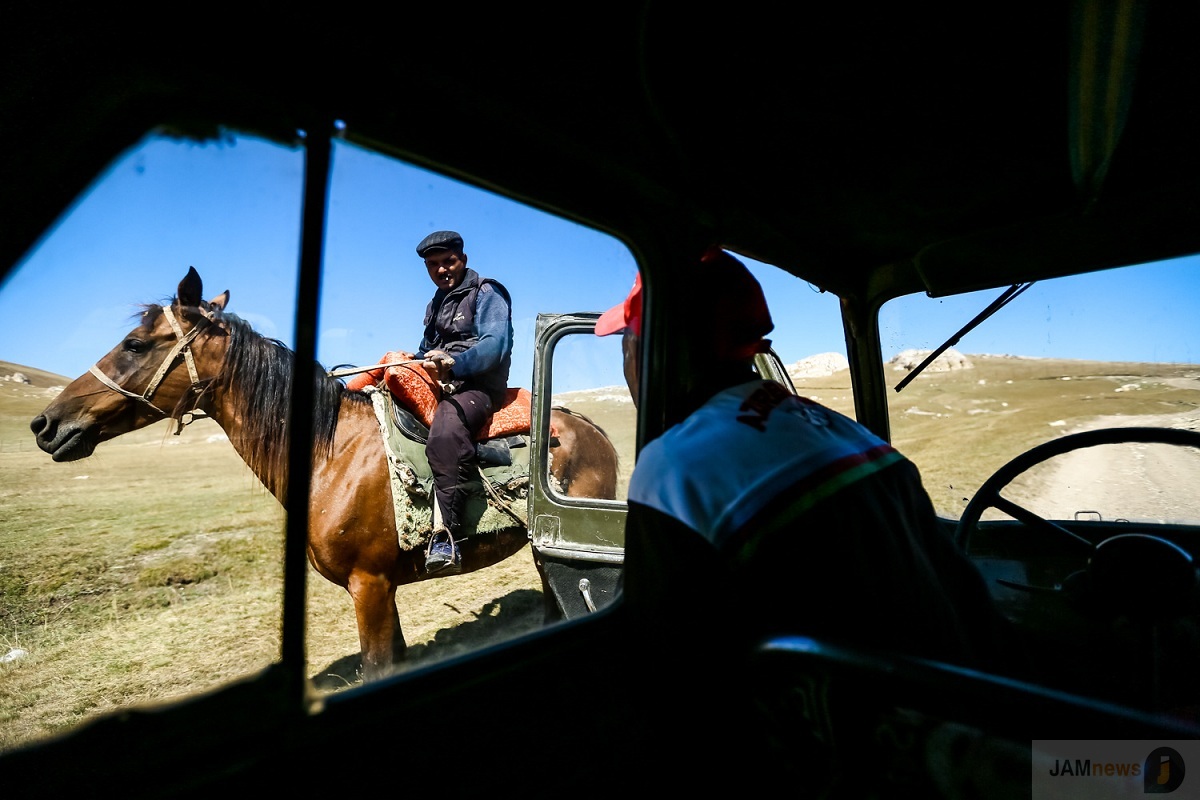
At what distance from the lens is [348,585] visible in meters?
3.65

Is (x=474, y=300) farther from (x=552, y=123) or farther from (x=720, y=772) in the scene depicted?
(x=720, y=772)

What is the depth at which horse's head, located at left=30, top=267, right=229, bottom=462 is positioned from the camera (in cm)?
321

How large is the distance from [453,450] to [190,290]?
5.37 ft

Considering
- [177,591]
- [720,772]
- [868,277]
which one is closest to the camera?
[720,772]

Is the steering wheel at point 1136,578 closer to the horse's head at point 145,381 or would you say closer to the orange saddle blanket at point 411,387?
the orange saddle blanket at point 411,387

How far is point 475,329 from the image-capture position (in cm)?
381

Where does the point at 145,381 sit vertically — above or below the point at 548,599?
above

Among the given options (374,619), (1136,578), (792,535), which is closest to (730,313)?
(792,535)

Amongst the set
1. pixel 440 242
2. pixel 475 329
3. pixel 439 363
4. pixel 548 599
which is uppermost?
pixel 440 242

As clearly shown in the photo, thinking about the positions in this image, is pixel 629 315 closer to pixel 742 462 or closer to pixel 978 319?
pixel 742 462

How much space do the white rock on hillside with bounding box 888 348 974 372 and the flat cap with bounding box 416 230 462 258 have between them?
272 centimetres

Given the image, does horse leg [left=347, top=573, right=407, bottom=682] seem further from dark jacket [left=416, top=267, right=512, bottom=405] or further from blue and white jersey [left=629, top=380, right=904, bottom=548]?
blue and white jersey [left=629, top=380, right=904, bottom=548]

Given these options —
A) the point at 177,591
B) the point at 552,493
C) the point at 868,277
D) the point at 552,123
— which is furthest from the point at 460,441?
the point at 177,591

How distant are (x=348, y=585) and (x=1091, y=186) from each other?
3977 mm
